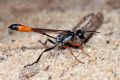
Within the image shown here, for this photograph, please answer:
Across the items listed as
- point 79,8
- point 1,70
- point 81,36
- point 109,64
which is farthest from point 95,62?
point 79,8

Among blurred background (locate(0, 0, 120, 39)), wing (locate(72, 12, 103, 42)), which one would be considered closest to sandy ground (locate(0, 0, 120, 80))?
blurred background (locate(0, 0, 120, 39))

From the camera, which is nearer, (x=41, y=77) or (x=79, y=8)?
(x=41, y=77)

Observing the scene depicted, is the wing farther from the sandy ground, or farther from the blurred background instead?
the blurred background

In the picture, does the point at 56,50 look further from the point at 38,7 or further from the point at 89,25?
the point at 38,7

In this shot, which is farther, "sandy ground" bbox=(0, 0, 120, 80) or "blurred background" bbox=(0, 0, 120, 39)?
"blurred background" bbox=(0, 0, 120, 39)

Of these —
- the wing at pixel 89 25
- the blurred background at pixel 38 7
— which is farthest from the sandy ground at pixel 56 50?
the wing at pixel 89 25

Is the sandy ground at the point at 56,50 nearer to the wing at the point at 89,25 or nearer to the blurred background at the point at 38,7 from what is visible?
the blurred background at the point at 38,7

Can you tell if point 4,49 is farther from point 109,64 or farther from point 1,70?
point 109,64

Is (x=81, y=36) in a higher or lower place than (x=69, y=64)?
higher
